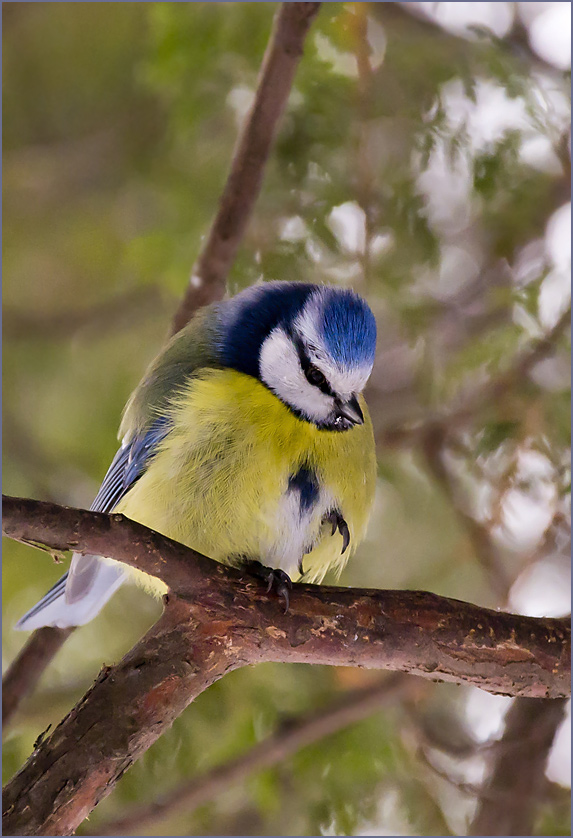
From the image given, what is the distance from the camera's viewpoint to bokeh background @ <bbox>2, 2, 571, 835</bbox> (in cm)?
142

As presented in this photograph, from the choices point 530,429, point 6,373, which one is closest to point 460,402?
point 530,429

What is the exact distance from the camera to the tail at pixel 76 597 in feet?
4.27

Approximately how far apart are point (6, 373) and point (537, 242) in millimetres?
1060

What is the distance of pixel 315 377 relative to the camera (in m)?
1.13

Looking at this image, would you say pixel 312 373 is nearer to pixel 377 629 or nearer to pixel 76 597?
pixel 377 629

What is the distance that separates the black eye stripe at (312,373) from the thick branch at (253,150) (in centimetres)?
34

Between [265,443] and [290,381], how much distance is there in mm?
112

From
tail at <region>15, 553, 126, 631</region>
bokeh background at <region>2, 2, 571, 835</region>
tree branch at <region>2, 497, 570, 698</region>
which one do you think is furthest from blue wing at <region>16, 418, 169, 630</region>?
tree branch at <region>2, 497, 570, 698</region>

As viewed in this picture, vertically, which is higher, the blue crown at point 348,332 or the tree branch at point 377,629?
the blue crown at point 348,332

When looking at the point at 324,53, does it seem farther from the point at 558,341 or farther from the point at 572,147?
the point at 558,341

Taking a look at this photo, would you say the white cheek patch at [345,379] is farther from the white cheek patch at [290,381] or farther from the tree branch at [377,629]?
the tree branch at [377,629]

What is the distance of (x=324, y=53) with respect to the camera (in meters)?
1.46

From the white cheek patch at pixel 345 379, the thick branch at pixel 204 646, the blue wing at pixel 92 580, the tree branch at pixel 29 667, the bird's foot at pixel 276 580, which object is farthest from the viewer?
the tree branch at pixel 29 667

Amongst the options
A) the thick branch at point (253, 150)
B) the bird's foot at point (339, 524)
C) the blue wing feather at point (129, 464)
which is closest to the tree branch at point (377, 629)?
the bird's foot at point (339, 524)
